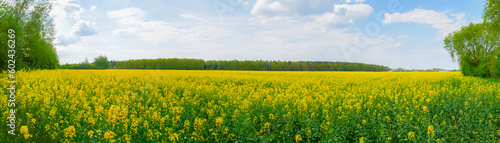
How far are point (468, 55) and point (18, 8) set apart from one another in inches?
2376

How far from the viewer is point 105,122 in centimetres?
614

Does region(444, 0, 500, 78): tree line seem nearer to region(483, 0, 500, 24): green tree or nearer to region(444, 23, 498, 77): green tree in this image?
region(444, 23, 498, 77): green tree

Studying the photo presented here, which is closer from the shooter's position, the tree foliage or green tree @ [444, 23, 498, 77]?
the tree foliage

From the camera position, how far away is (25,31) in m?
28.7

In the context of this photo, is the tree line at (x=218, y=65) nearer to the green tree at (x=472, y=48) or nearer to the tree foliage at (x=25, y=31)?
the tree foliage at (x=25, y=31)

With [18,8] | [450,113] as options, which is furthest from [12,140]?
[18,8]

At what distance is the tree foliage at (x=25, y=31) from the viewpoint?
2239 cm

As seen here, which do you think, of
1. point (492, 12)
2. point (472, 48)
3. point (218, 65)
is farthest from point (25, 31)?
point (218, 65)

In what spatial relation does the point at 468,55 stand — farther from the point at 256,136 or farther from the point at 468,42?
the point at 256,136

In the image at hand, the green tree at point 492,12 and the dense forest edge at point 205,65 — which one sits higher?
the green tree at point 492,12

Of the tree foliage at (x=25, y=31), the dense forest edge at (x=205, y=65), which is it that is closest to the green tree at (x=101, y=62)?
the dense forest edge at (x=205, y=65)

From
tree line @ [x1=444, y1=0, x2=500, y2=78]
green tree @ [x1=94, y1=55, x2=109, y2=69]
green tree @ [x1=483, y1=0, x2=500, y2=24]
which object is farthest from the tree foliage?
green tree @ [x1=94, y1=55, x2=109, y2=69]

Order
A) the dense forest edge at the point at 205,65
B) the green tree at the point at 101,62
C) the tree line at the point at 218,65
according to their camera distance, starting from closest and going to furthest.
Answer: the tree line at the point at 218,65, the dense forest edge at the point at 205,65, the green tree at the point at 101,62

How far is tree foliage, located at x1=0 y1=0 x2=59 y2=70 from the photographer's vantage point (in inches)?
882
